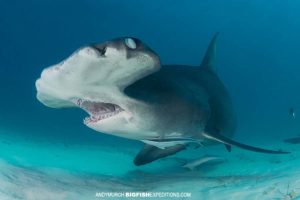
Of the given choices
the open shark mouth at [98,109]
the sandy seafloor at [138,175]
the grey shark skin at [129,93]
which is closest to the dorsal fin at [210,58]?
the grey shark skin at [129,93]

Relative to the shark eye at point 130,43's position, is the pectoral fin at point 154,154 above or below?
above

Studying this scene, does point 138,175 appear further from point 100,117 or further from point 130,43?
point 130,43

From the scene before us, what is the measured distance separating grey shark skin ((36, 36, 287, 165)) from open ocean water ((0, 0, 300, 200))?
1.89m

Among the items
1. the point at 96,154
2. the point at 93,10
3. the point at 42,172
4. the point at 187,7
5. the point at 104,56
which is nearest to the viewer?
the point at 104,56

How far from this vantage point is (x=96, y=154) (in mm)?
11453

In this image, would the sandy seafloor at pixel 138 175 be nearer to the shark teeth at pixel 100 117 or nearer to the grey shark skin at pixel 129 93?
the grey shark skin at pixel 129 93

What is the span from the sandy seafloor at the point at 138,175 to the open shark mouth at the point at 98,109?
2663 mm

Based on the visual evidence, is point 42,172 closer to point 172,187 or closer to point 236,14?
point 172,187

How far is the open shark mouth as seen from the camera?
340 centimetres

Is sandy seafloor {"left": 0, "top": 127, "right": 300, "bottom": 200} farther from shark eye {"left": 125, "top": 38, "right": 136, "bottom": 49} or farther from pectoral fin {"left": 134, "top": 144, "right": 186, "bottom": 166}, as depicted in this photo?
shark eye {"left": 125, "top": 38, "right": 136, "bottom": 49}

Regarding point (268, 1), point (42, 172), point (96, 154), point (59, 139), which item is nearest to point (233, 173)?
point (42, 172)

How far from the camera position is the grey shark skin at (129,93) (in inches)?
103

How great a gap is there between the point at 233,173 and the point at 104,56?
19.0 feet

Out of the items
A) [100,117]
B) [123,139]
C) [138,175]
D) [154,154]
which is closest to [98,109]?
[100,117]
